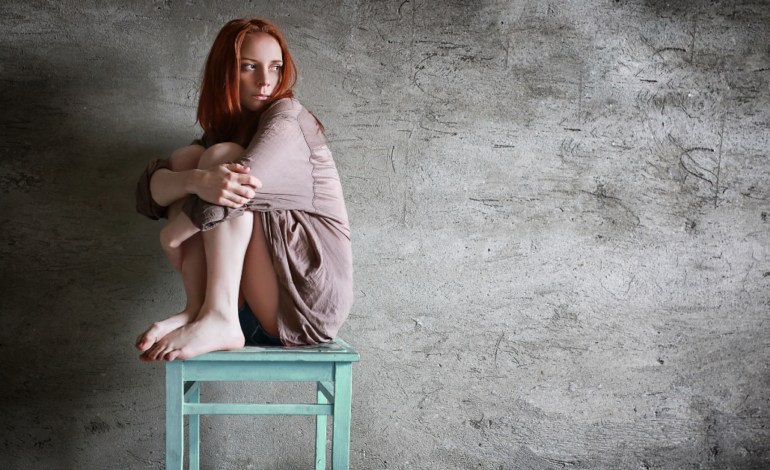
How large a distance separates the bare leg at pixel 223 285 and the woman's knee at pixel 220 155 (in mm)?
143

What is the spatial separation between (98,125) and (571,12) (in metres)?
1.52

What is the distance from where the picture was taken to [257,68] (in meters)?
1.36

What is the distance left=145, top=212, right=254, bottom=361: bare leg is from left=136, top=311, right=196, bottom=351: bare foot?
3cm

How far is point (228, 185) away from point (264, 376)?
416 millimetres

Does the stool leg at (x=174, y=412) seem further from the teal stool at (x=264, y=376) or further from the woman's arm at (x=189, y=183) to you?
the woman's arm at (x=189, y=183)

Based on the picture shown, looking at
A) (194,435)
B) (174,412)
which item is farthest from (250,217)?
(194,435)

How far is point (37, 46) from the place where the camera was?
1549 mm

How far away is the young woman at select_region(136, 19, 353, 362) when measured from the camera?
3.63ft

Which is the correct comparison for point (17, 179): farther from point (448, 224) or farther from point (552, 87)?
point (552, 87)

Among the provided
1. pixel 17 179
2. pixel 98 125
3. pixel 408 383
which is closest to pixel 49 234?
pixel 17 179

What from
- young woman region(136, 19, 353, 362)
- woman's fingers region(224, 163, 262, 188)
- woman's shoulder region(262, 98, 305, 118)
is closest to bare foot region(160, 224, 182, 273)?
young woman region(136, 19, 353, 362)

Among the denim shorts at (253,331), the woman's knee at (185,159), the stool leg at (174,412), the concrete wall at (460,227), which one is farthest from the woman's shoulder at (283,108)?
the stool leg at (174,412)

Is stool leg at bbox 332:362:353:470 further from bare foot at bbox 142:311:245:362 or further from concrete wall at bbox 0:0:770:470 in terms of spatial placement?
concrete wall at bbox 0:0:770:470

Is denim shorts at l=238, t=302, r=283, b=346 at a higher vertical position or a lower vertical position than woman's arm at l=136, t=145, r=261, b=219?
lower
